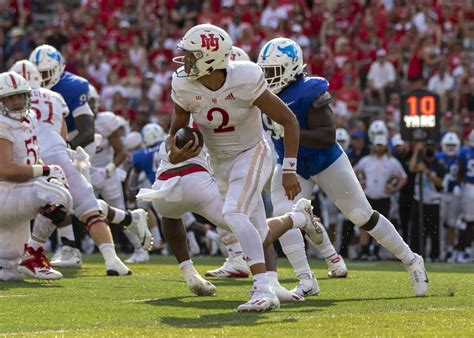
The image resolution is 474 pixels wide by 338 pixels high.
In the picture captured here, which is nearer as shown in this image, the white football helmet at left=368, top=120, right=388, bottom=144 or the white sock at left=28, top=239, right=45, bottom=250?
the white sock at left=28, top=239, right=45, bottom=250

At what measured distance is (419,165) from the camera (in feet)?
48.3

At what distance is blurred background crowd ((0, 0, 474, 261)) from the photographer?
17.2 metres

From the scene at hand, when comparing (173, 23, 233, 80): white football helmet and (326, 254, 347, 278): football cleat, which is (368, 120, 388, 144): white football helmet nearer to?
(326, 254, 347, 278): football cleat

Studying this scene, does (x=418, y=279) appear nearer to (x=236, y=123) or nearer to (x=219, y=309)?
(x=219, y=309)

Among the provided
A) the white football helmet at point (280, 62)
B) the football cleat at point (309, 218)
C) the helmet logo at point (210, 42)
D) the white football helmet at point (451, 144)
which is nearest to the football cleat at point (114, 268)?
the football cleat at point (309, 218)

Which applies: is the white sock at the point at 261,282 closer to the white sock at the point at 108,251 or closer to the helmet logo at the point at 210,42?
the helmet logo at the point at 210,42

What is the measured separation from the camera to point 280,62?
8.34 metres

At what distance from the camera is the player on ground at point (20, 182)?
29.1 feet

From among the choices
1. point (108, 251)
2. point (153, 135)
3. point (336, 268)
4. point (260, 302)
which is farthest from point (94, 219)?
point (153, 135)

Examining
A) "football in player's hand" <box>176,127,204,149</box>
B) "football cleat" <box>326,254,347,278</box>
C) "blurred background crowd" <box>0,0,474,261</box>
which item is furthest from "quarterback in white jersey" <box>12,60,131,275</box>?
"blurred background crowd" <box>0,0,474,261</box>

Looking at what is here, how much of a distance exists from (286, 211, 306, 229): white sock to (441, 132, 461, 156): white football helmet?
317 inches

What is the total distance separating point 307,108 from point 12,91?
7.43 ft

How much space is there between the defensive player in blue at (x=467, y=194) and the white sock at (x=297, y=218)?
24.9 ft

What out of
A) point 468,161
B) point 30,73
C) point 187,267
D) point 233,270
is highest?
point 30,73
